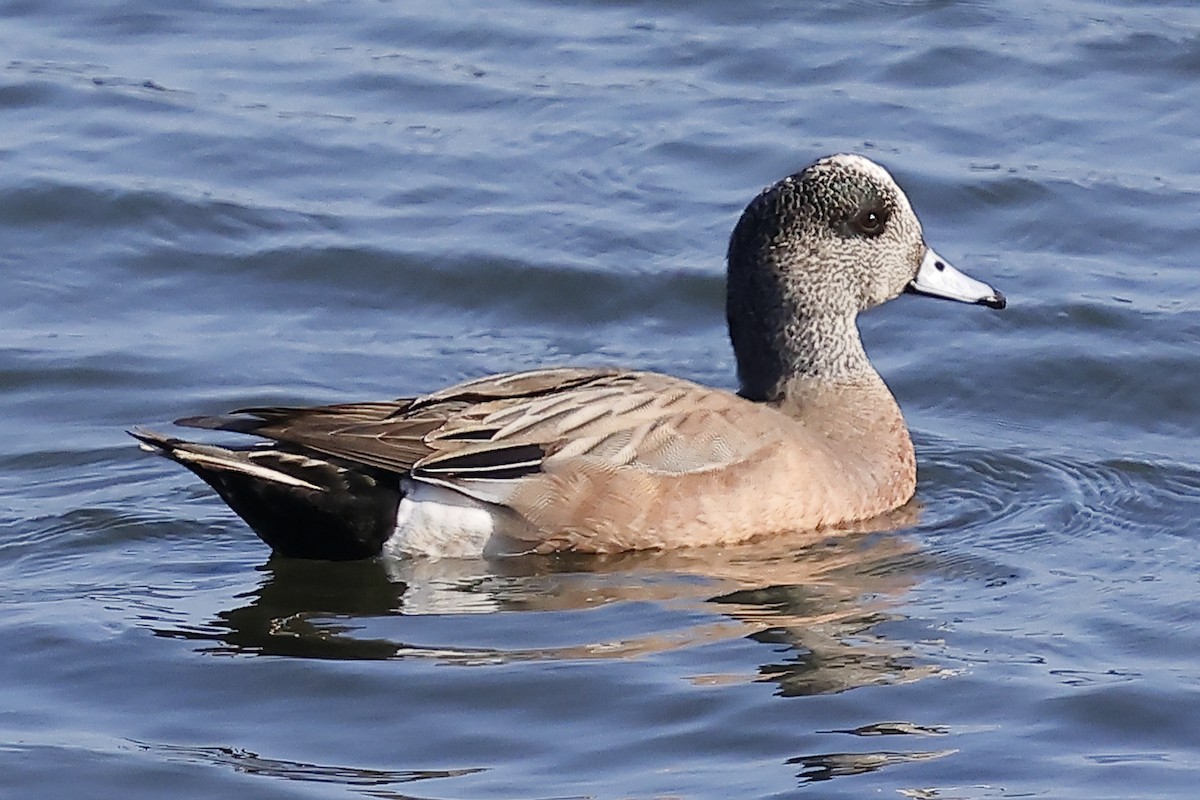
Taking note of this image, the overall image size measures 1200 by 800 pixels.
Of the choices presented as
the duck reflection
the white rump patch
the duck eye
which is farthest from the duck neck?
the white rump patch

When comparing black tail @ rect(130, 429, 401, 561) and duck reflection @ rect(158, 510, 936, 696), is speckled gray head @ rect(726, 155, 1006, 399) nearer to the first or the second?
duck reflection @ rect(158, 510, 936, 696)

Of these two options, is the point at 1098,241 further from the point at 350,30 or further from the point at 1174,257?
the point at 350,30

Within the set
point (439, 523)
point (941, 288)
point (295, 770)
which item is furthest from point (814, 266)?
point (295, 770)

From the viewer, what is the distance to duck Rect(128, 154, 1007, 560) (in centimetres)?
726

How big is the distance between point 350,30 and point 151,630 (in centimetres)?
671

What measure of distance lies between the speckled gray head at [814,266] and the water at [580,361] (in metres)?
0.63

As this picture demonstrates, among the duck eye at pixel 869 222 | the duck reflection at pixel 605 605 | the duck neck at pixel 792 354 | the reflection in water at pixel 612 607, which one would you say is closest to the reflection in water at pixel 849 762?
the reflection in water at pixel 612 607

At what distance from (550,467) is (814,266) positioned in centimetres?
140

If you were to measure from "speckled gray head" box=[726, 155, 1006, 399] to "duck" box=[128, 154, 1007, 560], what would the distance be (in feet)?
0.26

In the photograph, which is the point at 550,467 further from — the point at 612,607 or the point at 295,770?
the point at 295,770

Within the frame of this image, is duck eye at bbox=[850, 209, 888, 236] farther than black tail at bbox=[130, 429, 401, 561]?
Yes

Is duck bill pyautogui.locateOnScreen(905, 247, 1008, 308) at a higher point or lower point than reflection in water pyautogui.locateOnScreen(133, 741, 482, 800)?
higher

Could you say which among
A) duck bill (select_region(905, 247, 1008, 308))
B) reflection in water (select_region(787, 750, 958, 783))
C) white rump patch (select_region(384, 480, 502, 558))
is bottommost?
reflection in water (select_region(787, 750, 958, 783))

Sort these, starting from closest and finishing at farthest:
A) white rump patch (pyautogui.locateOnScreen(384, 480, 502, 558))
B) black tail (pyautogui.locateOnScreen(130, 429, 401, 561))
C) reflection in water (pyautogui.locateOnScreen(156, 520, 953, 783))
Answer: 1. reflection in water (pyautogui.locateOnScreen(156, 520, 953, 783))
2. black tail (pyautogui.locateOnScreen(130, 429, 401, 561))
3. white rump patch (pyautogui.locateOnScreen(384, 480, 502, 558))
